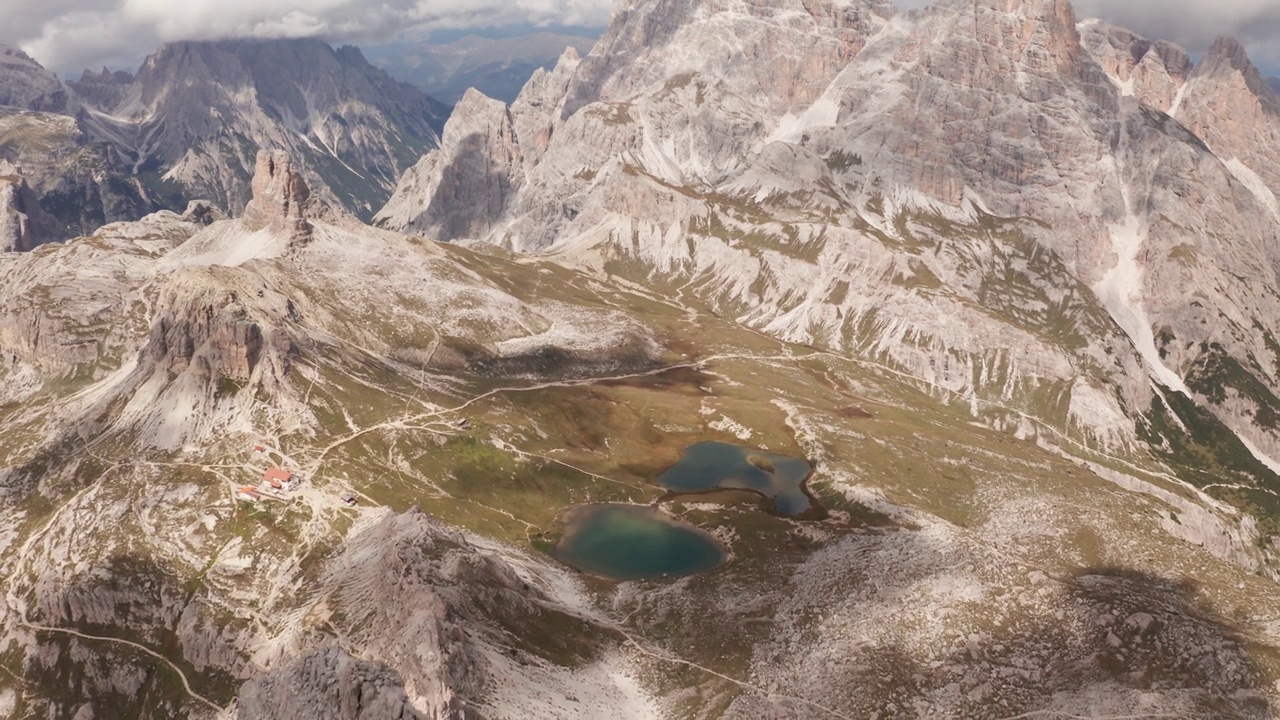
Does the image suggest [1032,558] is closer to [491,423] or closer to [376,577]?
[376,577]

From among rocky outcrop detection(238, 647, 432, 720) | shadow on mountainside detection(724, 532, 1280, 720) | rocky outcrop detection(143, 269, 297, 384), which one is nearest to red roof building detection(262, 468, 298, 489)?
rocky outcrop detection(143, 269, 297, 384)

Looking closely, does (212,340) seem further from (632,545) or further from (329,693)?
(329,693)

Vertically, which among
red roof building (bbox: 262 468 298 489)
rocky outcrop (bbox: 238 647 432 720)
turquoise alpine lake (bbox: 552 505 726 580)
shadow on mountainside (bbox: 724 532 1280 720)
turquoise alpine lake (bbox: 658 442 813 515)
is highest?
rocky outcrop (bbox: 238 647 432 720)

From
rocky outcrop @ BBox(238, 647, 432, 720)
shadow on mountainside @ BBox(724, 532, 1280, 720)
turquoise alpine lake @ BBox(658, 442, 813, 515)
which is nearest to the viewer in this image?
rocky outcrop @ BBox(238, 647, 432, 720)

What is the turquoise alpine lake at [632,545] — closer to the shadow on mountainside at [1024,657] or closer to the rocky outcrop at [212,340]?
the shadow on mountainside at [1024,657]

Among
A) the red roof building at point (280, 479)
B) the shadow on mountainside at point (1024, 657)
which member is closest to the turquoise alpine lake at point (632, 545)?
the shadow on mountainside at point (1024, 657)

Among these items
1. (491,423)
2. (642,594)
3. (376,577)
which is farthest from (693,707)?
(491,423)

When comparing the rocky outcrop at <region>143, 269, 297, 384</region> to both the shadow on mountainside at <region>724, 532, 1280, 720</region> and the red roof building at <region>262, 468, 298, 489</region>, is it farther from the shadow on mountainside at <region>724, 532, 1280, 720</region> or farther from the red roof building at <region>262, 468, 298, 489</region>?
the shadow on mountainside at <region>724, 532, 1280, 720</region>
